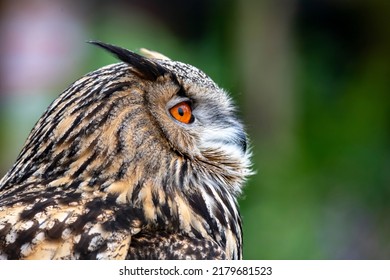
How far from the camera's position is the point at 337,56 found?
25.6 feet

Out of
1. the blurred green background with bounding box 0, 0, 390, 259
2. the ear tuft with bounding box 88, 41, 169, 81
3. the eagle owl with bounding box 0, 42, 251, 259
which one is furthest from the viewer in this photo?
the blurred green background with bounding box 0, 0, 390, 259

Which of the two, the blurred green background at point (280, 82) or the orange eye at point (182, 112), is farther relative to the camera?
the blurred green background at point (280, 82)

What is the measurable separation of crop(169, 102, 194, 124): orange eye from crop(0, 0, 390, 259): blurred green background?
2804mm

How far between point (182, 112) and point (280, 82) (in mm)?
5133

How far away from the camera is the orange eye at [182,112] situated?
8.50ft

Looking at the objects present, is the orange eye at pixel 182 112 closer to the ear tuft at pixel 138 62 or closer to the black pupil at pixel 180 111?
the black pupil at pixel 180 111

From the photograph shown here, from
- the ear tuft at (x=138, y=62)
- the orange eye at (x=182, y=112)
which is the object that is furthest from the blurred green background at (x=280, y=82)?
the ear tuft at (x=138, y=62)

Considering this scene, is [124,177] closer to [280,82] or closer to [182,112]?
[182,112]

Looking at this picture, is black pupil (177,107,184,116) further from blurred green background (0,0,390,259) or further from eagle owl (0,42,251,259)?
blurred green background (0,0,390,259)

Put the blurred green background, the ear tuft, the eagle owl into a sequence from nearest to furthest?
A: the eagle owl → the ear tuft → the blurred green background

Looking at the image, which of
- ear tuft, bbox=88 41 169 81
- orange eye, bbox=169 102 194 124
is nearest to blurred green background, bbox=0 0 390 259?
orange eye, bbox=169 102 194 124

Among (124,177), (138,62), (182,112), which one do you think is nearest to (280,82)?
(182,112)

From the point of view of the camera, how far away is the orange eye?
102 inches

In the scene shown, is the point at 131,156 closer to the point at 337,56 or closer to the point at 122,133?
the point at 122,133
